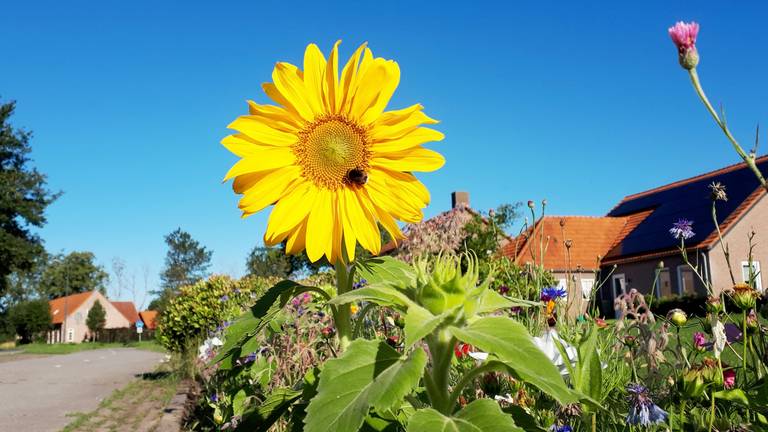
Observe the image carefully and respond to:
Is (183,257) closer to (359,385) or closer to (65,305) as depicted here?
(65,305)

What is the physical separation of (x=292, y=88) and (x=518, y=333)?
3.09 ft

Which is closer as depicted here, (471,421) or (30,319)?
(471,421)

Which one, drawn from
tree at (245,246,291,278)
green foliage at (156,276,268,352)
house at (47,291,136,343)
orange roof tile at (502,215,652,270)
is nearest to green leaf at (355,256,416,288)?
green foliage at (156,276,268,352)

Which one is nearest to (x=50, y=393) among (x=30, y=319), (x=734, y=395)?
(x=734, y=395)

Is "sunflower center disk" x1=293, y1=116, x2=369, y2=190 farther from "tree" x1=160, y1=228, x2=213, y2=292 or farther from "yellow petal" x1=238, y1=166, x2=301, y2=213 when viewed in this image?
"tree" x1=160, y1=228, x2=213, y2=292

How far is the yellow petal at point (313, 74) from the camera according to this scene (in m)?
1.65

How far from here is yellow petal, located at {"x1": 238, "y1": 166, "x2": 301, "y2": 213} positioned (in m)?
1.59

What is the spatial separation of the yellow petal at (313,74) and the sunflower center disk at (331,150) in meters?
0.07

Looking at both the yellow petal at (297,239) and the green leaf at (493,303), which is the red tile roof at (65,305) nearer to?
the yellow petal at (297,239)

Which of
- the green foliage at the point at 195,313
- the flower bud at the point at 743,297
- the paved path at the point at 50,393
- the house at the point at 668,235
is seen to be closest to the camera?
the flower bud at the point at 743,297

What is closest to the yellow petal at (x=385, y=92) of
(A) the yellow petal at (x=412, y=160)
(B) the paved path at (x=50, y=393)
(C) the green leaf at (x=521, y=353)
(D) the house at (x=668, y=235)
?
(A) the yellow petal at (x=412, y=160)

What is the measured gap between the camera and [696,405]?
1.91 metres

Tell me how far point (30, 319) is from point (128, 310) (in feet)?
79.5

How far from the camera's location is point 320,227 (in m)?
1.63
